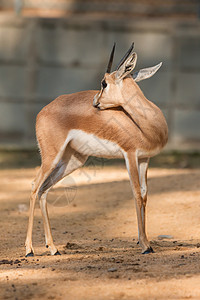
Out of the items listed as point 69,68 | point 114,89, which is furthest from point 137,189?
point 69,68

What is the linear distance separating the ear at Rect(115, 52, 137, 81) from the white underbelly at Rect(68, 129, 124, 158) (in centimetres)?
58

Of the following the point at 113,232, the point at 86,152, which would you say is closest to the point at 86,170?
the point at 113,232

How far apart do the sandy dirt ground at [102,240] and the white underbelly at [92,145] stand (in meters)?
0.87

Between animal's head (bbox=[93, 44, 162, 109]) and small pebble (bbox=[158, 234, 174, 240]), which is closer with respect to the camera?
animal's head (bbox=[93, 44, 162, 109])

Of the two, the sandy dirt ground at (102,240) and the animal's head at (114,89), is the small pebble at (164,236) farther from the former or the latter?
the animal's head at (114,89)

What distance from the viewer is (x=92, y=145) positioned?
500 cm

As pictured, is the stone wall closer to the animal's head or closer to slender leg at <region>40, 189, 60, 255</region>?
slender leg at <region>40, 189, 60, 255</region>

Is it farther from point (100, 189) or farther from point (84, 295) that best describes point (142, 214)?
point (100, 189)

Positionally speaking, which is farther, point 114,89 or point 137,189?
point 114,89

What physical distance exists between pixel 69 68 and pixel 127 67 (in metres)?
7.66

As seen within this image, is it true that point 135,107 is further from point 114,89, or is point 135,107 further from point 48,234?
point 48,234

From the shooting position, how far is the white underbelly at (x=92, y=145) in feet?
16.2

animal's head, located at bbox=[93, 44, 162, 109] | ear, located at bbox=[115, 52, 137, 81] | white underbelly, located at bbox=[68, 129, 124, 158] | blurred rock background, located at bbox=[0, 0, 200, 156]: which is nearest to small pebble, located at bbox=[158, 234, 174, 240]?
white underbelly, located at bbox=[68, 129, 124, 158]

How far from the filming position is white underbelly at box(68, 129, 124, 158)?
194 inches
